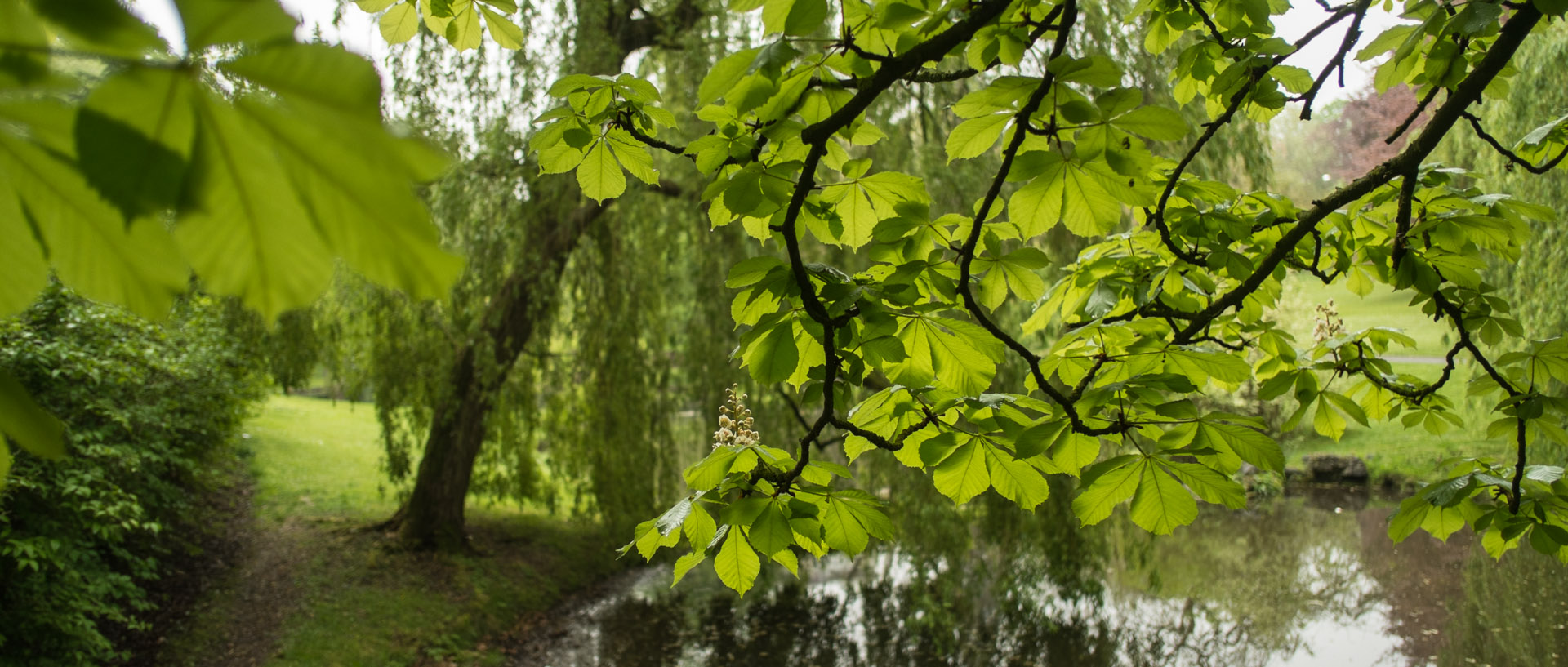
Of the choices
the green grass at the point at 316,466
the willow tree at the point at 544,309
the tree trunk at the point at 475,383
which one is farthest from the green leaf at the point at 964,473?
the green grass at the point at 316,466

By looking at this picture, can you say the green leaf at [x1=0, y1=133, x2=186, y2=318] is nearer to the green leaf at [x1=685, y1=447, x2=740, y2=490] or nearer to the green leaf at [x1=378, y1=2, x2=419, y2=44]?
the green leaf at [x1=685, y1=447, x2=740, y2=490]

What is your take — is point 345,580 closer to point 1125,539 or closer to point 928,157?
point 928,157

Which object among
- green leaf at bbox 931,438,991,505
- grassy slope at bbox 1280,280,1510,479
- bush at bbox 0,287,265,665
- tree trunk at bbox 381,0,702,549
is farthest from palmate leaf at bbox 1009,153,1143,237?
grassy slope at bbox 1280,280,1510,479

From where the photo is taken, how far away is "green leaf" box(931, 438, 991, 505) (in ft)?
3.48

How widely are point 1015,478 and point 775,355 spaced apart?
14.2 inches

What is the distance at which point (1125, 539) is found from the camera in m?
4.86

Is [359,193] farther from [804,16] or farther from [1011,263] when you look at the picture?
[1011,263]

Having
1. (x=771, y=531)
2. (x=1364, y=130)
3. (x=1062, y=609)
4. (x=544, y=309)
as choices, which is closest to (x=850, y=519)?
(x=771, y=531)

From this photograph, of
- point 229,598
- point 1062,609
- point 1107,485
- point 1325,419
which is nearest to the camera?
point 1107,485

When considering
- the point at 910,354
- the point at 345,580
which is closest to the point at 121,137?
the point at 910,354

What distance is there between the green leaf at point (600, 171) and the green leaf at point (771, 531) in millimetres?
497

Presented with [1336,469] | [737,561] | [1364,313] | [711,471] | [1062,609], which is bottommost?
[1062,609]

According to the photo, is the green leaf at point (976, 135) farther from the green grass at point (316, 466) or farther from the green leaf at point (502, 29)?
the green grass at point (316, 466)

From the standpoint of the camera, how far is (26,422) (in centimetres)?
27
